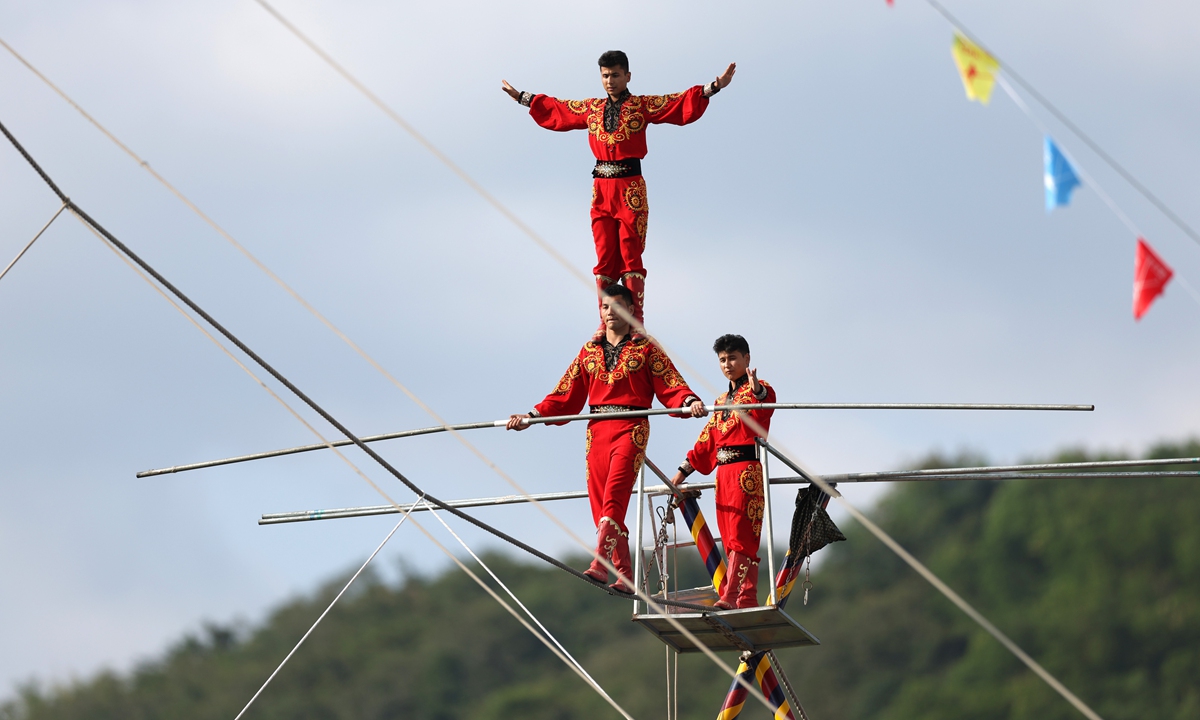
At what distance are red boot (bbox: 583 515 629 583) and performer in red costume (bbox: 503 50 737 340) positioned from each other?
1.47m

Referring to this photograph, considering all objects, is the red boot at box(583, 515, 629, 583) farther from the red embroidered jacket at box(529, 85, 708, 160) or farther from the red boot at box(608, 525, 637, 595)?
the red embroidered jacket at box(529, 85, 708, 160)

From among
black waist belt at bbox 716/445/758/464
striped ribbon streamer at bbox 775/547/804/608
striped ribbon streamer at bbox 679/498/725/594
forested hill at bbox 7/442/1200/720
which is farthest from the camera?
forested hill at bbox 7/442/1200/720

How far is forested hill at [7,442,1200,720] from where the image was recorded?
42625 mm

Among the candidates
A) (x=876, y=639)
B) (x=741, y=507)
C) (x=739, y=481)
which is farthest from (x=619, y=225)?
(x=876, y=639)

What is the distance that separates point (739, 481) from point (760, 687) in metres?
1.52

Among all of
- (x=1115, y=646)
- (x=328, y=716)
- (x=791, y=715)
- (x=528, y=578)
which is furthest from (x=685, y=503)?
(x=528, y=578)

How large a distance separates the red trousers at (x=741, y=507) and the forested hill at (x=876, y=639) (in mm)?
33934

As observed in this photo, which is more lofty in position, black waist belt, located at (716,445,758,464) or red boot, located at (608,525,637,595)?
black waist belt, located at (716,445,758,464)

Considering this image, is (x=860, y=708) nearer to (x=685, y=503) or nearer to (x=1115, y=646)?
(x=1115, y=646)

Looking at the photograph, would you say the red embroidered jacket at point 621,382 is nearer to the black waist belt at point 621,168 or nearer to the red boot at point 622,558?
the red boot at point 622,558

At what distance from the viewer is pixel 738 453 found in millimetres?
9523

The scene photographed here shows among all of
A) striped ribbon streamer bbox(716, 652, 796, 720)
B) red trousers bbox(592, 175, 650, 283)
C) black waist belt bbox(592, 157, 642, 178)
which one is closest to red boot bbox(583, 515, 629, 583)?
striped ribbon streamer bbox(716, 652, 796, 720)

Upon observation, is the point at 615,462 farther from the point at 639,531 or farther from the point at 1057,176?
the point at 1057,176

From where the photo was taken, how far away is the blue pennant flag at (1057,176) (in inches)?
333
